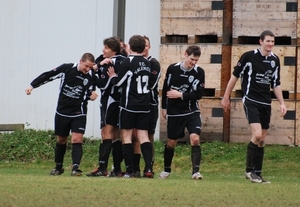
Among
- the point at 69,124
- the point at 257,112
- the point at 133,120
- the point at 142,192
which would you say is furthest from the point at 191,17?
the point at 142,192

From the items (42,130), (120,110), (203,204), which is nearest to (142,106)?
(120,110)

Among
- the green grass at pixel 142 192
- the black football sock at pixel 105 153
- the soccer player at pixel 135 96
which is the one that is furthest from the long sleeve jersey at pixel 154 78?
the green grass at pixel 142 192

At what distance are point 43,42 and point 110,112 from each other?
26.1 ft

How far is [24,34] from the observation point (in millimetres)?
22766

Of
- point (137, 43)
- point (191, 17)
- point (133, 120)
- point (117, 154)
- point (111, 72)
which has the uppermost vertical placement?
point (191, 17)

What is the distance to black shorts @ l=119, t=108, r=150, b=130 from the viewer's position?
14570 millimetres

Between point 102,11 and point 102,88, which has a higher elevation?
point 102,11

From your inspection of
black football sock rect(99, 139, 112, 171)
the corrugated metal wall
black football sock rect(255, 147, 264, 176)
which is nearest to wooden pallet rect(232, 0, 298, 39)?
the corrugated metal wall

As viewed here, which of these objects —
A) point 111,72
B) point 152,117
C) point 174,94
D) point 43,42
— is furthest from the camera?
point 43,42

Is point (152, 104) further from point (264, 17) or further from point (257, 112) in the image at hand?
point (264, 17)

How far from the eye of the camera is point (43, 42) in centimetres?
2267

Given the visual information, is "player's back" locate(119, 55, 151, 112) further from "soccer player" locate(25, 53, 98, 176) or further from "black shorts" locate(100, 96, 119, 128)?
"soccer player" locate(25, 53, 98, 176)

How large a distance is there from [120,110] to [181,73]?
1203 mm

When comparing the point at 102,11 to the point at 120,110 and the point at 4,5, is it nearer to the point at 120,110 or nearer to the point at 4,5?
the point at 4,5
